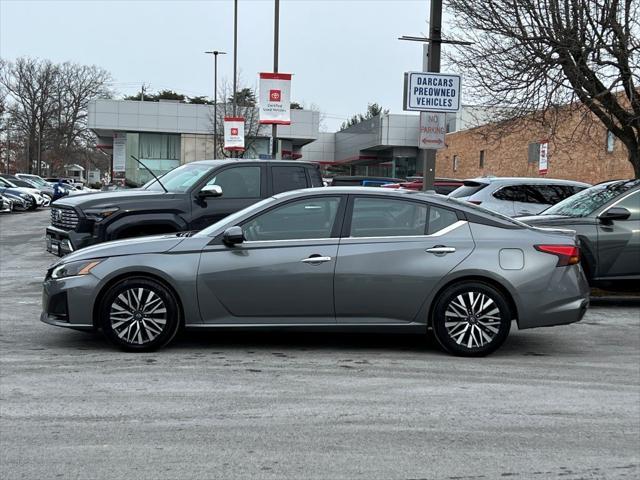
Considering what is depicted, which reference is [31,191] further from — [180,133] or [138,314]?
[138,314]

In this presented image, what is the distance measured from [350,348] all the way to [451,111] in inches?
216

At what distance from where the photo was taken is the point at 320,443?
466 cm

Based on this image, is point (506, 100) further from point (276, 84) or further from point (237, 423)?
point (237, 423)

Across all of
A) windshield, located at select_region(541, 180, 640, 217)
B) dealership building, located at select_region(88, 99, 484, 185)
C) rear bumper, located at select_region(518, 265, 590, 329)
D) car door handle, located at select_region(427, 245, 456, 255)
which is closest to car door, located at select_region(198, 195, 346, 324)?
car door handle, located at select_region(427, 245, 456, 255)

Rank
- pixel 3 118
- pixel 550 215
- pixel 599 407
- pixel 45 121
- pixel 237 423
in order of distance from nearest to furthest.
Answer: pixel 237 423 → pixel 599 407 → pixel 550 215 → pixel 3 118 → pixel 45 121

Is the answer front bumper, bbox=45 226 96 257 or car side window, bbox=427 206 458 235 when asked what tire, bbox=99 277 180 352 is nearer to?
car side window, bbox=427 206 458 235

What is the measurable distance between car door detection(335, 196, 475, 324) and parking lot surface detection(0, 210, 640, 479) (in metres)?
0.47

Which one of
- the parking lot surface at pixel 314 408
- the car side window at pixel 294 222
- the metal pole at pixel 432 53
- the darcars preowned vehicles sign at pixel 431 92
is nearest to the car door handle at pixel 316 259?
the car side window at pixel 294 222

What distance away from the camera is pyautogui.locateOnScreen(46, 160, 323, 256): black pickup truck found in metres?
10.2

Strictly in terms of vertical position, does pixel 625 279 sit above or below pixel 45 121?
below

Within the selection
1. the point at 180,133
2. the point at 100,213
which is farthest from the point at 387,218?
the point at 180,133

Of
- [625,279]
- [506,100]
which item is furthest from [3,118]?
[625,279]

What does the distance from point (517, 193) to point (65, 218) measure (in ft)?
26.0

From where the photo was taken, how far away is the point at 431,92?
1162cm
